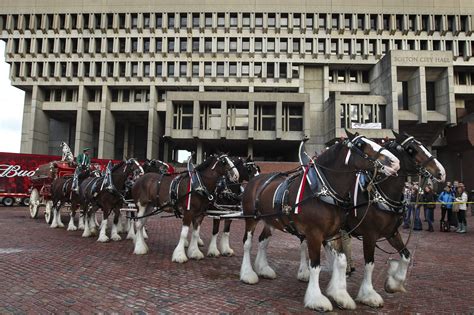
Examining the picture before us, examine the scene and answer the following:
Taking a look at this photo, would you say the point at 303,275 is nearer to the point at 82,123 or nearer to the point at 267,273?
the point at 267,273

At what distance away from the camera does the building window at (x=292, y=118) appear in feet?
148

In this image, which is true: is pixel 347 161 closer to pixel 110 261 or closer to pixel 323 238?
pixel 323 238

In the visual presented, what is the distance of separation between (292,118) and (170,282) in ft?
133

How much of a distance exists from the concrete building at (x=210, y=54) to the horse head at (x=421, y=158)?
4021 cm

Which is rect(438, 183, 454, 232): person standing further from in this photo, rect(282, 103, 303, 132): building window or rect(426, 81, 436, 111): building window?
rect(426, 81, 436, 111): building window

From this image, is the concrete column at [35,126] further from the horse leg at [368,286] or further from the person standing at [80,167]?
the horse leg at [368,286]

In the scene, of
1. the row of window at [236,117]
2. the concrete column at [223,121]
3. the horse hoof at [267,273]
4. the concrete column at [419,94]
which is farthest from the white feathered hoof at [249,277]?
the concrete column at [419,94]

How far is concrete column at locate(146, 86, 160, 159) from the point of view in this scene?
47.2 metres

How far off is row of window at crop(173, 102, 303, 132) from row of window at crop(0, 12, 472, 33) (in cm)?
1176

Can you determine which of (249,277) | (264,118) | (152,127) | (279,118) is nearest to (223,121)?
(264,118)

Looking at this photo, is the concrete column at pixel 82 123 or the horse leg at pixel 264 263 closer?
the horse leg at pixel 264 263

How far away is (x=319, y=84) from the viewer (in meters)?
49.0

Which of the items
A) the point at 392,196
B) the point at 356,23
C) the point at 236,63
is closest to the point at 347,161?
the point at 392,196

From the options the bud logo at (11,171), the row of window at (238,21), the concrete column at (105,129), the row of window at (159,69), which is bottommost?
the bud logo at (11,171)
